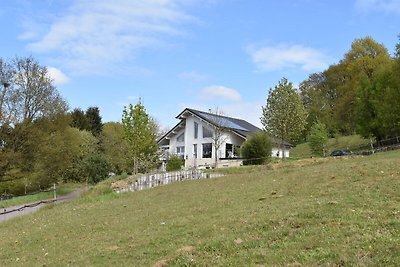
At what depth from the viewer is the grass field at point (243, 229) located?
718 cm

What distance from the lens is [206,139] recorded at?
5028cm

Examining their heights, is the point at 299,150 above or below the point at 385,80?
below

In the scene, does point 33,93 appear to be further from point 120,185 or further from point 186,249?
point 186,249

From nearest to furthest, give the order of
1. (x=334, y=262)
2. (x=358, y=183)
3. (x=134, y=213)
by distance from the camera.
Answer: (x=334, y=262), (x=358, y=183), (x=134, y=213)

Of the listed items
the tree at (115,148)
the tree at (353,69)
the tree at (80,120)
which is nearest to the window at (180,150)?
the tree at (115,148)

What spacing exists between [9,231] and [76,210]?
310cm

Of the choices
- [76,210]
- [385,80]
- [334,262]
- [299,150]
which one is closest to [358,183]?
[334,262]

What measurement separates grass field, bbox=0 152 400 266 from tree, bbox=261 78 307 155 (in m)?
25.2

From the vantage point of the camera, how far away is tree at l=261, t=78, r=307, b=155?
4194 centimetres

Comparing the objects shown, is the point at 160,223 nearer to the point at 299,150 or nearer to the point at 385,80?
the point at 385,80

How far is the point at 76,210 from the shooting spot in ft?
59.7

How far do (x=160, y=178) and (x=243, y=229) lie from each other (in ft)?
57.8

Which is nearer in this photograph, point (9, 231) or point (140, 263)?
point (140, 263)

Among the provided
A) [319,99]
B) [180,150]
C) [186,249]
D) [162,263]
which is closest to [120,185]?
[186,249]
